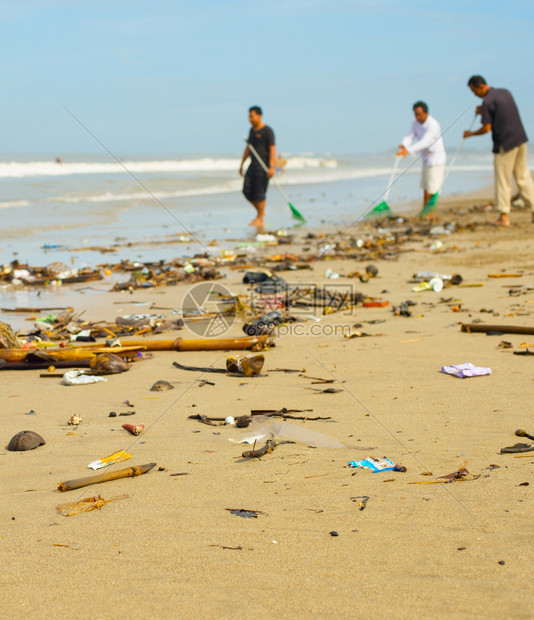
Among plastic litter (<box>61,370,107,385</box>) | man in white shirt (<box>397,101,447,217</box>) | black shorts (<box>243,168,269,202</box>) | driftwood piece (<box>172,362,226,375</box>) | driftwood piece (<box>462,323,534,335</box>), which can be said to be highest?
man in white shirt (<box>397,101,447,217</box>)

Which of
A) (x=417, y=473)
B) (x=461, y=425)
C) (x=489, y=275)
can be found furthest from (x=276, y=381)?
(x=489, y=275)

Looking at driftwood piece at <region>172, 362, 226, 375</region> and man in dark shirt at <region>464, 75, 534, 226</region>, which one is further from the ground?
→ man in dark shirt at <region>464, 75, 534, 226</region>

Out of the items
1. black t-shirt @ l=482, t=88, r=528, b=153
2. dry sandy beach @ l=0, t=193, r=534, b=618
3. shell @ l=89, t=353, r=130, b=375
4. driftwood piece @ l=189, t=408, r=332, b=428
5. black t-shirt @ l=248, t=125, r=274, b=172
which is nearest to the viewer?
dry sandy beach @ l=0, t=193, r=534, b=618

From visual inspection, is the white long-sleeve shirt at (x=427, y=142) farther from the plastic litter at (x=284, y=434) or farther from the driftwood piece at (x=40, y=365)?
the plastic litter at (x=284, y=434)

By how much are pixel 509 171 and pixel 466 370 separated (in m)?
7.62

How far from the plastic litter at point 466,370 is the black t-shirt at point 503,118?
24.5 ft

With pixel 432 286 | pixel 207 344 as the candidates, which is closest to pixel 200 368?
pixel 207 344

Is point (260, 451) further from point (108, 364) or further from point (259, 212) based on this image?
point (259, 212)

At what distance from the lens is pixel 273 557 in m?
1.96

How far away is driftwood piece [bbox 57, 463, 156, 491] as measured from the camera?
2473 millimetres

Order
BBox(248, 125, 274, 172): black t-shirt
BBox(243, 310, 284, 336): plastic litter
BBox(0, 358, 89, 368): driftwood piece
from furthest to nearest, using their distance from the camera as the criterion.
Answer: BBox(248, 125, 274, 172): black t-shirt, BBox(243, 310, 284, 336): plastic litter, BBox(0, 358, 89, 368): driftwood piece

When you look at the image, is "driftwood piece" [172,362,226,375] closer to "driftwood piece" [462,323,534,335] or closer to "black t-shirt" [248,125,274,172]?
"driftwood piece" [462,323,534,335]

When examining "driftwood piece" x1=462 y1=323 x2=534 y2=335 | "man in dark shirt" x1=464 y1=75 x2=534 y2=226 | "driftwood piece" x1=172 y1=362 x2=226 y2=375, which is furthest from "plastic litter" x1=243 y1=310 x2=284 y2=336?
"man in dark shirt" x1=464 y1=75 x2=534 y2=226

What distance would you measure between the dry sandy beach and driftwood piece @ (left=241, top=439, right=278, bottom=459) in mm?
63
